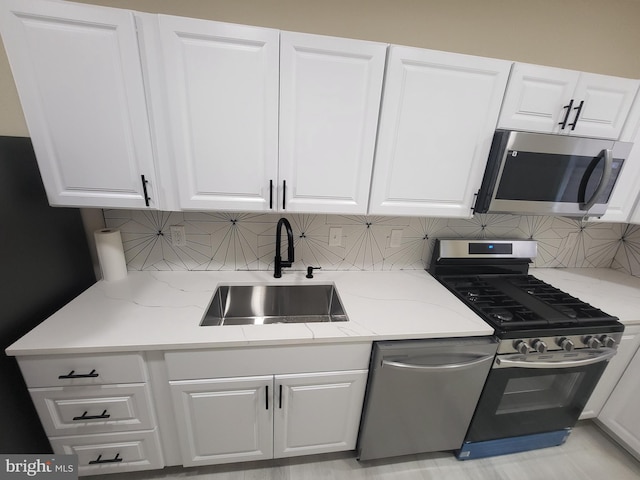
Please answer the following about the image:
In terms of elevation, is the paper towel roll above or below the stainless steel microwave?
below

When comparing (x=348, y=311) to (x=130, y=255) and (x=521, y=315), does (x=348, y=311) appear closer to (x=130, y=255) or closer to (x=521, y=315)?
(x=521, y=315)

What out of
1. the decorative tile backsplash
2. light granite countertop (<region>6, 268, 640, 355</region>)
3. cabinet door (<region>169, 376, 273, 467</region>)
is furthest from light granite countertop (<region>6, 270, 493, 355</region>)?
cabinet door (<region>169, 376, 273, 467</region>)

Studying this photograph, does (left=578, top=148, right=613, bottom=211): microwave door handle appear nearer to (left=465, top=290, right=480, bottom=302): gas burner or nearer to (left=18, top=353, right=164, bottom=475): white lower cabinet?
(left=465, top=290, right=480, bottom=302): gas burner

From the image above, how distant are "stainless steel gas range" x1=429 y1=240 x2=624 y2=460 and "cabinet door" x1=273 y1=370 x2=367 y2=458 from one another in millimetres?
670

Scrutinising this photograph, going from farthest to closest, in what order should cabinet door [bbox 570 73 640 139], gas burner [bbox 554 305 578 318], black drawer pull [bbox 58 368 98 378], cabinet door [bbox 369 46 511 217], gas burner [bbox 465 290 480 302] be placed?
gas burner [bbox 465 290 480 302] → gas burner [bbox 554 305 578 318] → cabinet door [bbox 570 73 640 139] → cabinet door [bbox 369 46 511 217] → black drawer pull [bbox 58 368 98 378]

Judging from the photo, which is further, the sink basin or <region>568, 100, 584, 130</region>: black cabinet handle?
the sink basin

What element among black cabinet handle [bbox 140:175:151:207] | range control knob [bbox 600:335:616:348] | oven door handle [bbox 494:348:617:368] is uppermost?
black cabinet handle [bbox 140:175:151:207]

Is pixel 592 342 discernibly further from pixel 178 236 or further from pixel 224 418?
pixel 178 236

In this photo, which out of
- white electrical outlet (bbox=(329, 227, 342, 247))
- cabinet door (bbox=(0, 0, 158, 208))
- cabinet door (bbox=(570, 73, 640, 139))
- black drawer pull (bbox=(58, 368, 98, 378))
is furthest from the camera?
white electrical outlet (bbox=(329, 227, 342, 247))

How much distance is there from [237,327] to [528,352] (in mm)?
1370

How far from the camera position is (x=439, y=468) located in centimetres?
146

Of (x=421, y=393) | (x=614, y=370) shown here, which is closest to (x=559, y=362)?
(x=614, y=370)

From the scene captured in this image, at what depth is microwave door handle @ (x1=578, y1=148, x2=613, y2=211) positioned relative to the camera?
1.21m

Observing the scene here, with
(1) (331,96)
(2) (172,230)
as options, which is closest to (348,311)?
(1) (331,96)
